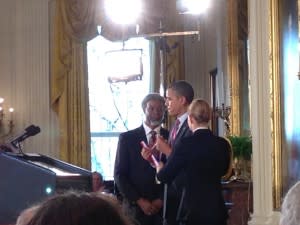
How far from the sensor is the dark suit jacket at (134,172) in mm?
4035

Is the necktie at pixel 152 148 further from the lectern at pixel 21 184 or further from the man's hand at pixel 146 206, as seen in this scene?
the lectern at pixel 21 184

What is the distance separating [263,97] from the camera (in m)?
3.90

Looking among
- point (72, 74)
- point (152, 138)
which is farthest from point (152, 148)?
point (72, 74)

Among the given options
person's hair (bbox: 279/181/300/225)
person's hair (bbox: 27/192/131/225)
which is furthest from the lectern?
person's hair (bbox: 27/192/131/225)

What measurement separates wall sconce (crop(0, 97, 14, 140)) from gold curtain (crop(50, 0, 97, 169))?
60cm

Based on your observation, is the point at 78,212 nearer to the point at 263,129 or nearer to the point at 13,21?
the point at 263,129

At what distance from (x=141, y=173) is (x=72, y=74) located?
14.2 feet

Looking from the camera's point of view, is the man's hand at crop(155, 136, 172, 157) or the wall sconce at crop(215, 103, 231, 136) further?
the wall sconce at crop(215, 103, 231, 136)

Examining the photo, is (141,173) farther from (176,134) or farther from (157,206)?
(176,134)

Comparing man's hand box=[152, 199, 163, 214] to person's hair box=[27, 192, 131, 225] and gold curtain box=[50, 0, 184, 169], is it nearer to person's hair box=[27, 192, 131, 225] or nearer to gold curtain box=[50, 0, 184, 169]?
person's hair box=[27, 192, 131, 225]

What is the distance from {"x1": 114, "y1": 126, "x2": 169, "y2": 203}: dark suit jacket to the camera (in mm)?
4035

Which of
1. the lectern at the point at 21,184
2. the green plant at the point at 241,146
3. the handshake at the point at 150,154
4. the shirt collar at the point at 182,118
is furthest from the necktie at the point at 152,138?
the lectern at the point at 21,184

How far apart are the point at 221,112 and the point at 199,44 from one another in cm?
240

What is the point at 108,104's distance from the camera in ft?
28.1
